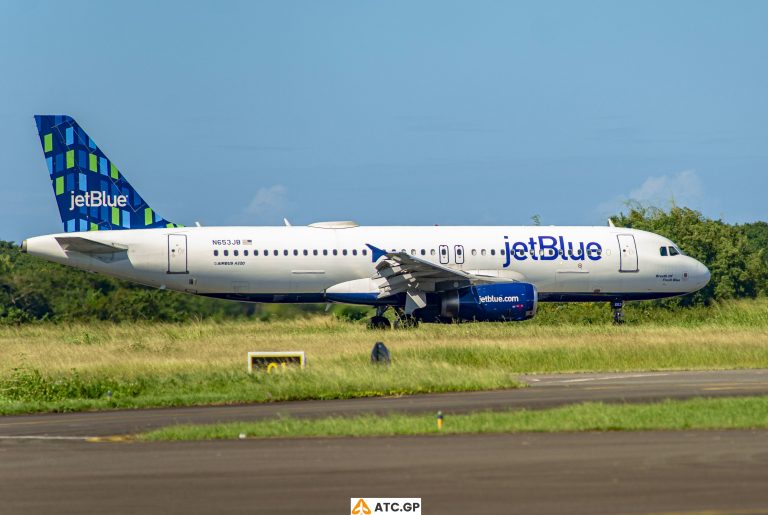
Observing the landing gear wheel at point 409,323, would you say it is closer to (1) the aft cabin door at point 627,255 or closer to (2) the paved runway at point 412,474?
(1) the aft cabin door at point 627,255

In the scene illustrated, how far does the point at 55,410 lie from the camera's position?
21.9 metres

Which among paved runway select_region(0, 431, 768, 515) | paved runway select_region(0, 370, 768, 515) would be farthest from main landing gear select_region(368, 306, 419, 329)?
paved runway select_region(0, 431, 768, 515)

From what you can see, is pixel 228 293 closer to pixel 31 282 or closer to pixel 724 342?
pixel 31 282

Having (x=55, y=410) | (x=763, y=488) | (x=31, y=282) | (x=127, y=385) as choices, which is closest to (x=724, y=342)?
(x=127, y=385)

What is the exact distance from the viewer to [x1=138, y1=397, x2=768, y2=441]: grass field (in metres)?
16.2

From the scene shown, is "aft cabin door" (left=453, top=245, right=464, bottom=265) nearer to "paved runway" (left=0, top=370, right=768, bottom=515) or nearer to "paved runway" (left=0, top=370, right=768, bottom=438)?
"paved runway" (left=0, top=370, right=768, bottom=438)

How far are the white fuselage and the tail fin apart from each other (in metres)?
0.78

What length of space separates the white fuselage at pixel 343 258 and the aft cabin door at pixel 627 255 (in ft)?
0.11

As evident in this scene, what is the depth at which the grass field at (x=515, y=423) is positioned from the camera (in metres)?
16.2

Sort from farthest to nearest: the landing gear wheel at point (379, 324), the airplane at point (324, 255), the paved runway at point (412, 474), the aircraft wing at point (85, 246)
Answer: the landing gear wheel at point (379, 324)
the airplane at point (324, 255)
the aircraft wing at point (85, 246)
the paved runway at point (412, 474)

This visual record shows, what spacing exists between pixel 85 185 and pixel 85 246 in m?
2.62

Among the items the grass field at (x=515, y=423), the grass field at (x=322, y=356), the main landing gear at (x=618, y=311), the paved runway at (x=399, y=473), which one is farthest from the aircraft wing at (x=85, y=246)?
the grass field at (x=515, y=423)

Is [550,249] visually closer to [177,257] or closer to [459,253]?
[459,253]

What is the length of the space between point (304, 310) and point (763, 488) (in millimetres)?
33553
